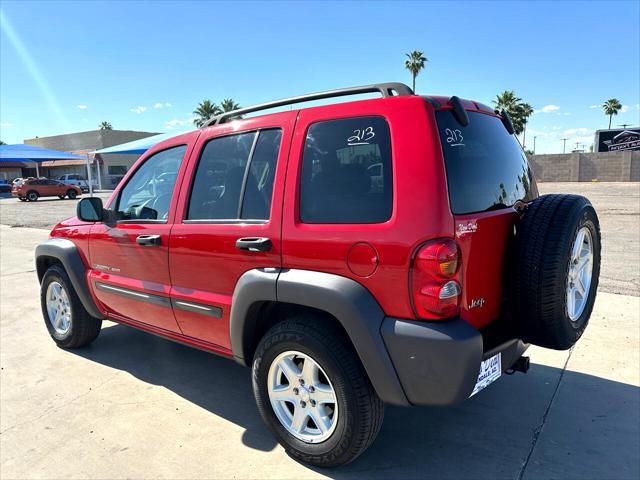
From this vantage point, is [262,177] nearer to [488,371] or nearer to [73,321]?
[488,371]

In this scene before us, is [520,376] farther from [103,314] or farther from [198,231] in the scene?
[103,314]

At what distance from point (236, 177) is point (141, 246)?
96 centimetres

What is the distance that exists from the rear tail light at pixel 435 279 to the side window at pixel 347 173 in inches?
10.3

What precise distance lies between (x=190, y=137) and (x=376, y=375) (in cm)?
205

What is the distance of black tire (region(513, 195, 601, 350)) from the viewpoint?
227 centimetres

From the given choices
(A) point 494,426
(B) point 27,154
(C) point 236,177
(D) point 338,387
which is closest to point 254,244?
(C) point 236,177

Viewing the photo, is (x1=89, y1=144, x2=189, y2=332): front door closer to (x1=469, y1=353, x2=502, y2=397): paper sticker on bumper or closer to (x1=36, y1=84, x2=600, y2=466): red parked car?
(x1=36, y1=84, x2=600, y2=466): red parked car

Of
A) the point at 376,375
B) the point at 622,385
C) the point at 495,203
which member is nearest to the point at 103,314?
the point at 376,375

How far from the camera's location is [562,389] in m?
3.32

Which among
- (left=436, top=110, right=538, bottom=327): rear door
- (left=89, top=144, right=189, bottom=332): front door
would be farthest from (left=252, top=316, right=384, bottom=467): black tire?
(left=89, top=144, right=189, bottom=332): front door

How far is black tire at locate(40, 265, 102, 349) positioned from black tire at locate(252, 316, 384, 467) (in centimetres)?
239

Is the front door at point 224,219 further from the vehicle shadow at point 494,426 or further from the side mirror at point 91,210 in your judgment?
the side mirror at point 91,210

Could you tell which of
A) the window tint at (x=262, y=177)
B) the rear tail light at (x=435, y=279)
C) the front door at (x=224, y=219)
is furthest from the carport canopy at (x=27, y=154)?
the rear tail light at (x=435, y=279)

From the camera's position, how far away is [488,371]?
7.31 ft
